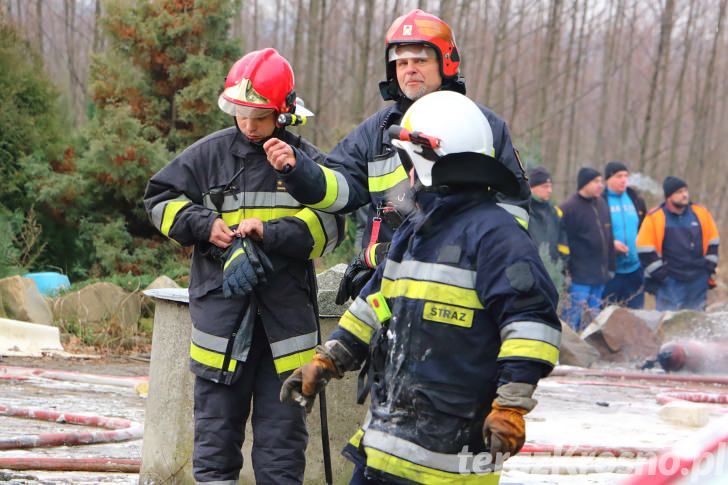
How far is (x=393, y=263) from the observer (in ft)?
11.8

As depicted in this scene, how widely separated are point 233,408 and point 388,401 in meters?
1.22

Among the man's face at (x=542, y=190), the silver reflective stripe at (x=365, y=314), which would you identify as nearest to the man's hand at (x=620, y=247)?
the man's face at (x=542, y=190)

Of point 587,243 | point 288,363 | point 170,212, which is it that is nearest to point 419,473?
point 288,363

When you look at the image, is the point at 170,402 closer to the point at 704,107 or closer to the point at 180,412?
the point at 180,412

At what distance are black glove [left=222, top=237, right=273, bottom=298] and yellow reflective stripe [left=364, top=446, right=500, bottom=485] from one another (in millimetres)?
1249

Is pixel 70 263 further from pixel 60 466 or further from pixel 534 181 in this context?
pixel 60 466

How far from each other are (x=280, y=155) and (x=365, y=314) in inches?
36.8

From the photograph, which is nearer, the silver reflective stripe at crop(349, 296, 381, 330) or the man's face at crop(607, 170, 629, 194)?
the silver reflective stripe at crop(349, 296, 381, 330)

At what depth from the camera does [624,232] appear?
1325cm

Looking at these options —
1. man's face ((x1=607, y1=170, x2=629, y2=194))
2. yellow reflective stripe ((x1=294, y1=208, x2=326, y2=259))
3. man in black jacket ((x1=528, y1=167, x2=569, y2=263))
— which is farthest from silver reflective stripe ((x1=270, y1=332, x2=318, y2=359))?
man's face ((x1=607, y1=170, x2=629, y2=194))

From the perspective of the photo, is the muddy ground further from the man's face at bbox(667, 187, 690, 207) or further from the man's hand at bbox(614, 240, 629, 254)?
the man's face at bbox(667, 187, 690, 207)

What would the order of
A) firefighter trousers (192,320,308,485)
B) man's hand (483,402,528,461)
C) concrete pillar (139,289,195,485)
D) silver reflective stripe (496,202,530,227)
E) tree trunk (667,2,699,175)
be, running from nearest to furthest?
man's hand (483,402,528,461)
silver reflective stripe (496,202,530,227)
firefighter trousers (192,320,308,485)
concrete pillar (139,289,195,485)
tree trunk (667,2,699,175)

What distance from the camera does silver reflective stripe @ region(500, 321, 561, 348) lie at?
3.18 m

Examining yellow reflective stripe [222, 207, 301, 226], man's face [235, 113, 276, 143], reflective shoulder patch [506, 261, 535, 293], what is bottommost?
yellow reflective stripe [222, 207, 301, 226]
